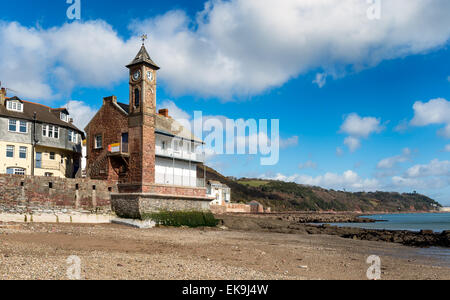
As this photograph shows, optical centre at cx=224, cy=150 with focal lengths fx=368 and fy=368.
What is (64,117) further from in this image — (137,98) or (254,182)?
(254,182)

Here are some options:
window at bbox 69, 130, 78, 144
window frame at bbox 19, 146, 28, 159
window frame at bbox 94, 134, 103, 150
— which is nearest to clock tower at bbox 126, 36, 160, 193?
window frame at bbox 94, 134, 103, 150

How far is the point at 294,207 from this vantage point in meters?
138

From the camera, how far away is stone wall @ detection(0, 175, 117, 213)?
24.2m

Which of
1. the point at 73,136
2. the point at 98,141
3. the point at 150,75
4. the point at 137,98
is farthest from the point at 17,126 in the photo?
the point at 150,75

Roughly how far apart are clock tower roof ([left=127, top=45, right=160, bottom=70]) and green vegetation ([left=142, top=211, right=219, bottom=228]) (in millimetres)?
12958

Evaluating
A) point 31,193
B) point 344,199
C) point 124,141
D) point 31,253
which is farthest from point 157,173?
point 344,199

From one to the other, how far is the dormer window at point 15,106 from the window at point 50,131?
8.83 feet

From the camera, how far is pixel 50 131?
37.3 meters

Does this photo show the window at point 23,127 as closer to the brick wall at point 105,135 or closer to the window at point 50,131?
the window at point 50,131

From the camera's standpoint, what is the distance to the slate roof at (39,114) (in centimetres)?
3456

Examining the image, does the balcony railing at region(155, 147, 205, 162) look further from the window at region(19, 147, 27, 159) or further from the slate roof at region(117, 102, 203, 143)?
the window at region(19, 147, 27, 159)

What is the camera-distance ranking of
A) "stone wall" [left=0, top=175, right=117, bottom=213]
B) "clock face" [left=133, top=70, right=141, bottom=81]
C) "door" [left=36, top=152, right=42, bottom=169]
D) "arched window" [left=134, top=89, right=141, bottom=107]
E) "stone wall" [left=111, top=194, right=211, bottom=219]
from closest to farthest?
"stone wall" [left=0, top=175, right=117, bottom=213] → "stone wall" [left=111, top=194, right=211, bottom=219] → "arched window" [left=134, top=89, right=141, bottom=107] → "clock face" [left=133, top=70, right=141, bottom=81] → "door" [left=36, top=152, right=42, bottom=169]

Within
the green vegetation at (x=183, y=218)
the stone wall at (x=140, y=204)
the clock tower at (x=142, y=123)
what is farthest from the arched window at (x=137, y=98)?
the green vegetation at (x=183, y=218)

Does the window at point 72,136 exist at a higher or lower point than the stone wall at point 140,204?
higher
